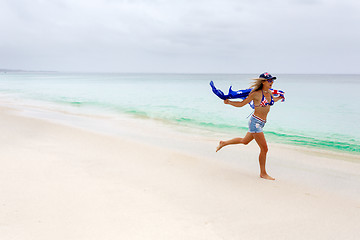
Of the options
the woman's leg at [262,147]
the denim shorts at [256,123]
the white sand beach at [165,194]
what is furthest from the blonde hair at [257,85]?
the white sand beach at [165,194]

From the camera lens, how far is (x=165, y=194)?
457 centimetres

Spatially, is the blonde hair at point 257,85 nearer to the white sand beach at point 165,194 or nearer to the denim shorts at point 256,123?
the denim shorts at point 256,123

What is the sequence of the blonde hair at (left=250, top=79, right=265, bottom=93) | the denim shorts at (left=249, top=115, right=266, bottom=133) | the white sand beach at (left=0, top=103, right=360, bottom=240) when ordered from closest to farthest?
the white sand beach at (left=0, top=103, right=360, bottom=240) → the blonde hair at (left=250, top=79, right=265, bottom=93) → the denim shorts at (left=249, top=115, right=266, bottom=133)

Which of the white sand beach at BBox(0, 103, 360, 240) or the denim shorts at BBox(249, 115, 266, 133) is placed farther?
the denim shorts at BBox(249, 115, 266, 133)

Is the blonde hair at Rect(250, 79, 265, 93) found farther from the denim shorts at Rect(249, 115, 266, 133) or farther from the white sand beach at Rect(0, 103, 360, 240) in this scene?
the white sand beach at Rect(0, 103, 360, 240)

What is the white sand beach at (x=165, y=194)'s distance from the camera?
11.4ft

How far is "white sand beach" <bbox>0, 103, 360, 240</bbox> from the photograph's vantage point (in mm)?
3482

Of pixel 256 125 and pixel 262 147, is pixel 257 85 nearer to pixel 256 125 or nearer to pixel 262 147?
pixel 256 125

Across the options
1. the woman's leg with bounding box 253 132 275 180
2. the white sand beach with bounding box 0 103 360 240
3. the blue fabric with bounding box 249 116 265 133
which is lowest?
the white sand beach with bounding box 0 103 360 240

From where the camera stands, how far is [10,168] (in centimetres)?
527

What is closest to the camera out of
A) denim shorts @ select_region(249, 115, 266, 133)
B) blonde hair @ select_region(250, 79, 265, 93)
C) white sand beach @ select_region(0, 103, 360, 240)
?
white sand beach @ select_region(0, 103, 360, 240)

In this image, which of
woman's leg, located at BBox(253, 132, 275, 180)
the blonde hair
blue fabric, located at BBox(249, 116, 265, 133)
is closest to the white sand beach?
woman's leg, located at BBox(253, 132, 275, 180)

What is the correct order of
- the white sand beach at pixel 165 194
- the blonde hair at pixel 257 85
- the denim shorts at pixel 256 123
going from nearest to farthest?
1. the white sand beach at pixel 165 194
2. the blonde hair at pixel 257 85
3. the denim shorts at pixel 256 123

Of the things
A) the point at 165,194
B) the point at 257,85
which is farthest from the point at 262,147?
the point at 165,194
